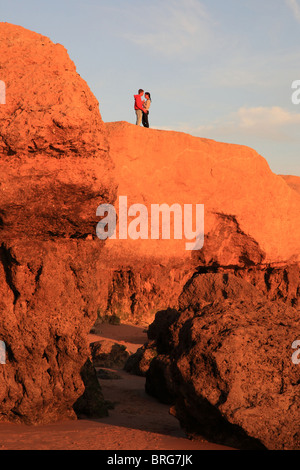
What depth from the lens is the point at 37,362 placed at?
→ 5.21 m

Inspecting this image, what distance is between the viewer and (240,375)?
3994mm

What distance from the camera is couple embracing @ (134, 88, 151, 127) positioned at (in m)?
14.3

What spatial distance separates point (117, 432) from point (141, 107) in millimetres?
10954

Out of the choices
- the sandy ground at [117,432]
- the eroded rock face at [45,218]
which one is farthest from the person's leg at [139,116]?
the eroded rock face at [45,218]

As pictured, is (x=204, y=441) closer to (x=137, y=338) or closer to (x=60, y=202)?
(x=60, y=202)

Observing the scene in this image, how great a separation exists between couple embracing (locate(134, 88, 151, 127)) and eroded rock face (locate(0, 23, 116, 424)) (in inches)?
357

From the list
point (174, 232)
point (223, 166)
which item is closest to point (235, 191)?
point (223, 166)

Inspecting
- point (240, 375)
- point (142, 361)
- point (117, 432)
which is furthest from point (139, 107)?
point (240, 375)

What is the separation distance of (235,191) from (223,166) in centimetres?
72

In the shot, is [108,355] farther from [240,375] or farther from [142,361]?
[240,375]

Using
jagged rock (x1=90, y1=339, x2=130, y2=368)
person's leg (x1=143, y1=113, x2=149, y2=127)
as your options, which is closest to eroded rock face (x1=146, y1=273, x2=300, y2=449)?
jagged rock (x1=90, y1=339, x2=130, y2=368)

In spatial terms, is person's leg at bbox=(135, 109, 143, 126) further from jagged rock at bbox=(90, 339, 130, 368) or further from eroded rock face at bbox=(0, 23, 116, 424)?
eroded rock face at bbox=(0, 23, 116, 424)

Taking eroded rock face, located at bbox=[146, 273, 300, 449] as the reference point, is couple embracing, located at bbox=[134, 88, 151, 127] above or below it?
above

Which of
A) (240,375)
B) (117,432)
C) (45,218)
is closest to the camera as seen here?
(240,375)
